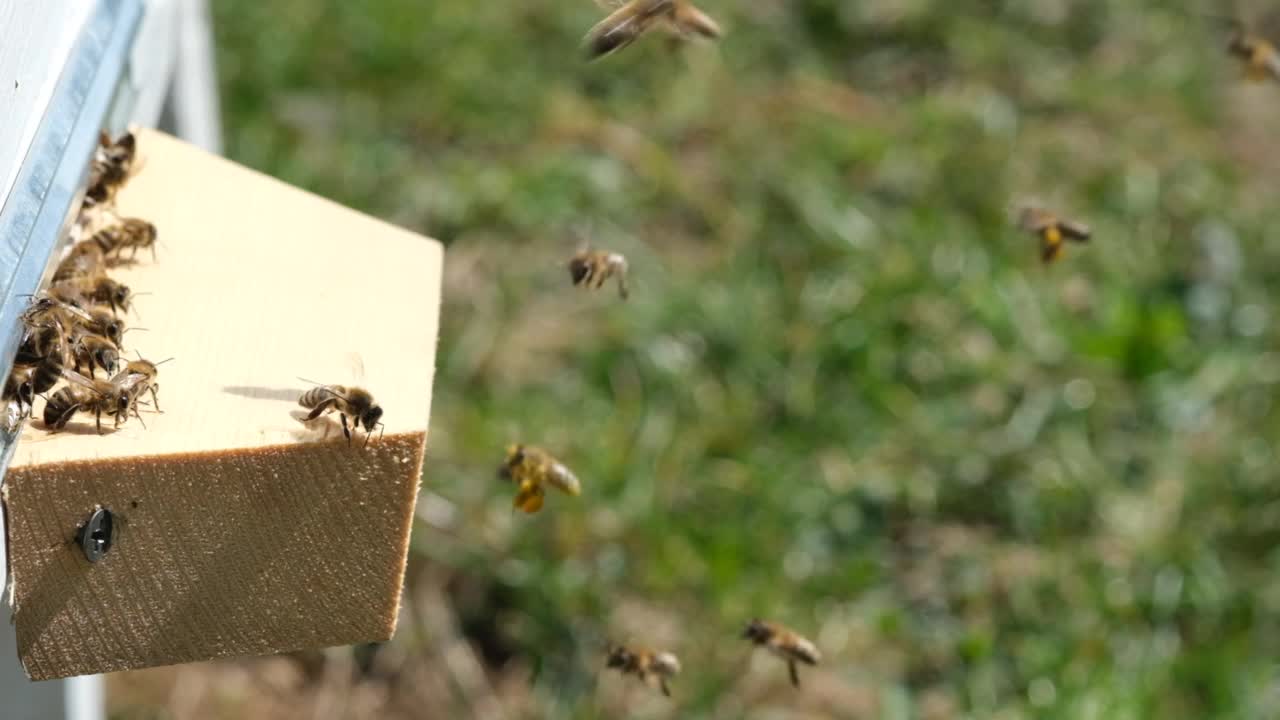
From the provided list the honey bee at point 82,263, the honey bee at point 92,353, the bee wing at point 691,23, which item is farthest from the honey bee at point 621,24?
the honey bee at point 92,353

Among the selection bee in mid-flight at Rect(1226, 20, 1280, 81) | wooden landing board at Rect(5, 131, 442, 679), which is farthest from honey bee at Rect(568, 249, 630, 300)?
bee in mid-flight at Rect(1226, 20, 1280, 81)

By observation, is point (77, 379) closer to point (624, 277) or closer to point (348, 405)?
point (348, 405)

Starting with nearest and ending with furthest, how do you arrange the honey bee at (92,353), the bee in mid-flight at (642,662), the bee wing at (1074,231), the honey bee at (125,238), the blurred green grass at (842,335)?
the honey bee at (92,353)
the honey bee at (125,238)
the bee in mid-flight at (642,662)
the bee wing at (1074,231)
the blurred green grass at (842,335)

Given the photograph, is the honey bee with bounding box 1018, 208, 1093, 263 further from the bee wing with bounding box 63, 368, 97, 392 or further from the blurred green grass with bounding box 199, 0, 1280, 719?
the bee wing with bounding box 63, 368, 97, 392

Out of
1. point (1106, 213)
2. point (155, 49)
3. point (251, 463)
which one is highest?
point (251, 463)

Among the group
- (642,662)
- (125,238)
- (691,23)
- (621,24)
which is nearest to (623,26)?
(621,24)

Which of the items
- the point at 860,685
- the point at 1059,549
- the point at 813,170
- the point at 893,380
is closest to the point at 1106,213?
the point at 813,170

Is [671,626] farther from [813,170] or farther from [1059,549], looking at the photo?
[813,170]

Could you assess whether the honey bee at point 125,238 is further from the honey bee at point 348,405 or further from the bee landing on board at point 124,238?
the honey bee at point 348,405
